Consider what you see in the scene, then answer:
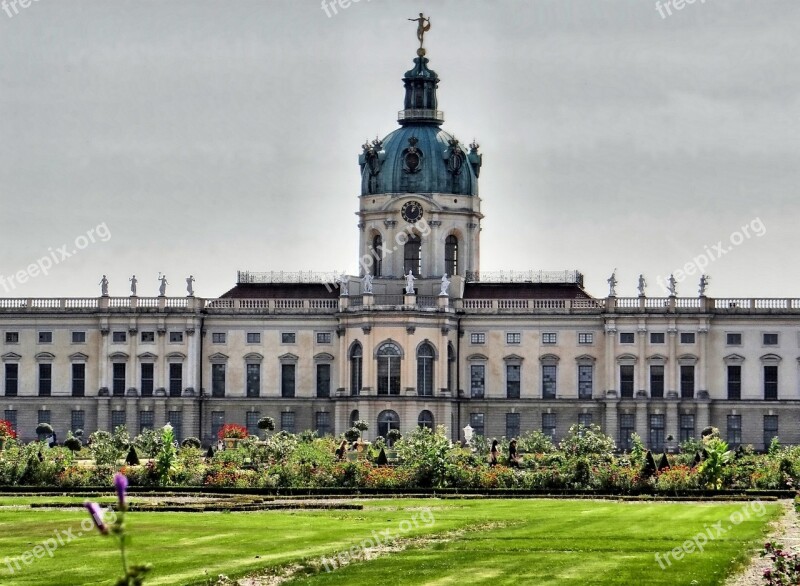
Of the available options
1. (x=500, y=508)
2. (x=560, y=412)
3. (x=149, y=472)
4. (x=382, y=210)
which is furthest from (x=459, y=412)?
(x=500, y=508)

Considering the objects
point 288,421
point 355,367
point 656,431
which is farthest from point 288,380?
point 656,431

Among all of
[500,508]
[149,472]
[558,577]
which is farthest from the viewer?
[149,472]

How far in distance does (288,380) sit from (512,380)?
561 inches

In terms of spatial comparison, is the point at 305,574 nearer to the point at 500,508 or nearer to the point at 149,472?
the point at 500,508

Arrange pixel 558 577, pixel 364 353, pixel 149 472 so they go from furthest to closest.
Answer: pixel 364 353 → pixel 149 472 → pixel 558 577

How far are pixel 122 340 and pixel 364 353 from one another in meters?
16.1

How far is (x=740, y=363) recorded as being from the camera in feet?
376

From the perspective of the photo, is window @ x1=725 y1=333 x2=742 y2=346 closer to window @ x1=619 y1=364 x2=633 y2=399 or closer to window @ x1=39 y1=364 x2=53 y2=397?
window @ x1=619 y1=364 x2=633 y2=399

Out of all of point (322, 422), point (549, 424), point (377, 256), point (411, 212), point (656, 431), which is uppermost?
point (411, 212)

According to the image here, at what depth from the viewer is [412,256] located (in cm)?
12050

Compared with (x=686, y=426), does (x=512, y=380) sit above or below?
above

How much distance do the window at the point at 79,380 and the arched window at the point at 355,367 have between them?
57.3 feet

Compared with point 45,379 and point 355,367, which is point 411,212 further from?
point 45,379

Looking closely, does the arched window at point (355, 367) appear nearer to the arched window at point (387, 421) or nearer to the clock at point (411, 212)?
the arched window at point (387, 421)
